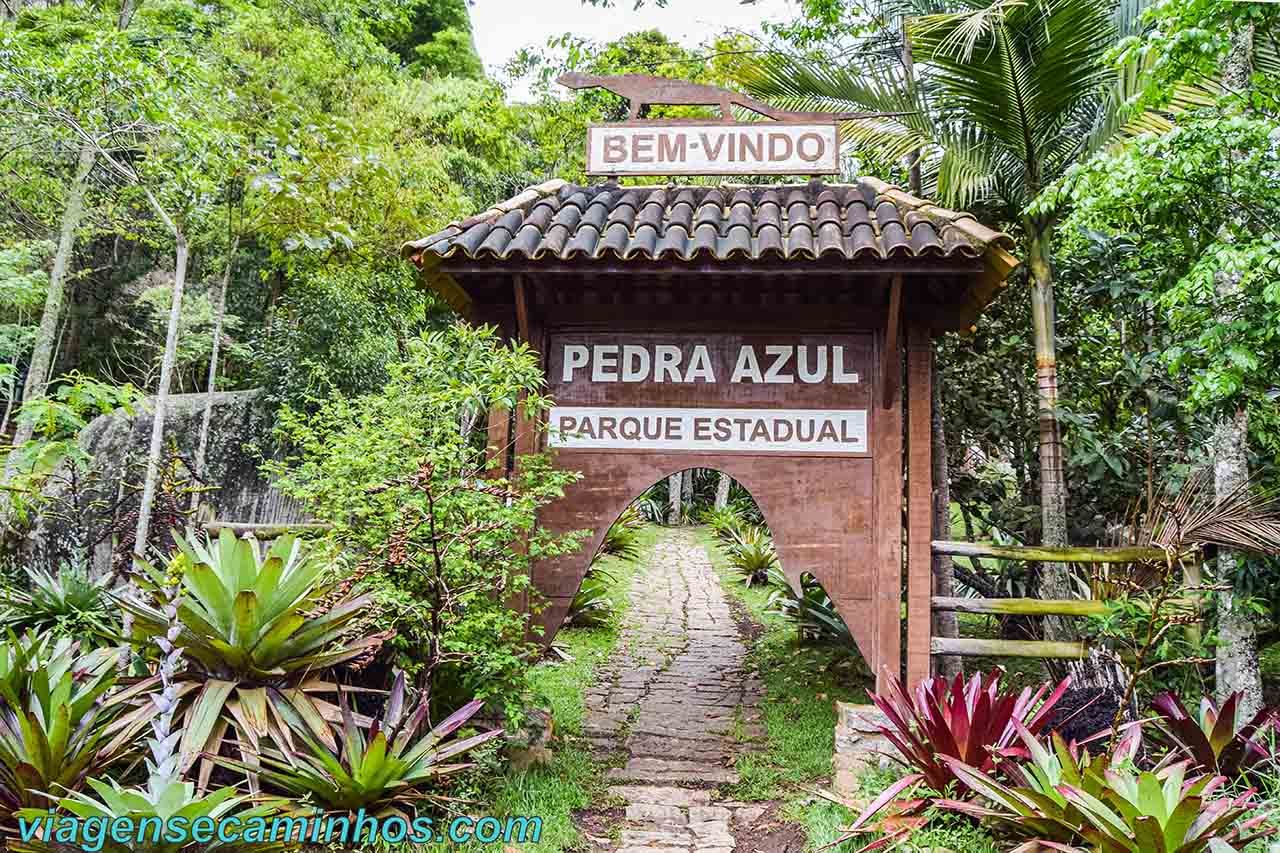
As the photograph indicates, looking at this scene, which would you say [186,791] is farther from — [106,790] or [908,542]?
[908,542]

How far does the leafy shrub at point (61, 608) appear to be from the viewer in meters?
6.63

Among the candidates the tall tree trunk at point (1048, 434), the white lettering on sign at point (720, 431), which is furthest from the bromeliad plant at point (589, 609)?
the tall tree trunk at point (1048, 434)

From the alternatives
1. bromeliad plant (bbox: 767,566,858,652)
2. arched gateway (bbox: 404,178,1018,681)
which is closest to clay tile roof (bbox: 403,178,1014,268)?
arched gateway (bbox: 404,178,1018,681)

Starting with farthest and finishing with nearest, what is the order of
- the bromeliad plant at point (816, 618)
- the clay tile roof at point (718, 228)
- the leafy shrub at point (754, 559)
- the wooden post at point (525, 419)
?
the leafy shrub at point (754, 559), the bromeliad plant at point (816, 618), the wooden post at point (525, 419), the clay tile roof at point (718, 228)

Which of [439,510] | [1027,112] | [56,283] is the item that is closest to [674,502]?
[56,283]

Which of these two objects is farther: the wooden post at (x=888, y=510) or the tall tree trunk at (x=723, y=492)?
the tall tree trunk at (x=723, y=492)

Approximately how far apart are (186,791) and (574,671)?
5041 millimetres

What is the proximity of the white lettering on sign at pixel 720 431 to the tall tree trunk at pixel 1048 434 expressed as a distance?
7.25ft

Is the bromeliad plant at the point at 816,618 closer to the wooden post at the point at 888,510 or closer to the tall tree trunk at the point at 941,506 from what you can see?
the tall tree trunk at the point at 941,506

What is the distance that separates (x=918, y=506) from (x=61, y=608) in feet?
22.0

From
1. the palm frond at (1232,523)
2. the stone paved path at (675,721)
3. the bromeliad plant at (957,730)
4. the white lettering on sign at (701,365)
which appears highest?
the white lettering on sign at (701,365)

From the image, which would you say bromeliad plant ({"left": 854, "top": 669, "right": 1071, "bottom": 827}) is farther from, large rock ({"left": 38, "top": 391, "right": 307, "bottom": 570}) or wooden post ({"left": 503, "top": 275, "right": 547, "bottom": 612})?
large rock ({"left": 38, "top": 391, "right": 307, "bottom": 570})

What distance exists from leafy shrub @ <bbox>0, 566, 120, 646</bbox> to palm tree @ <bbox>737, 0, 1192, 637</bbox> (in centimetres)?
732

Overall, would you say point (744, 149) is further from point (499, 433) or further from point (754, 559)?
point (754, 559)
